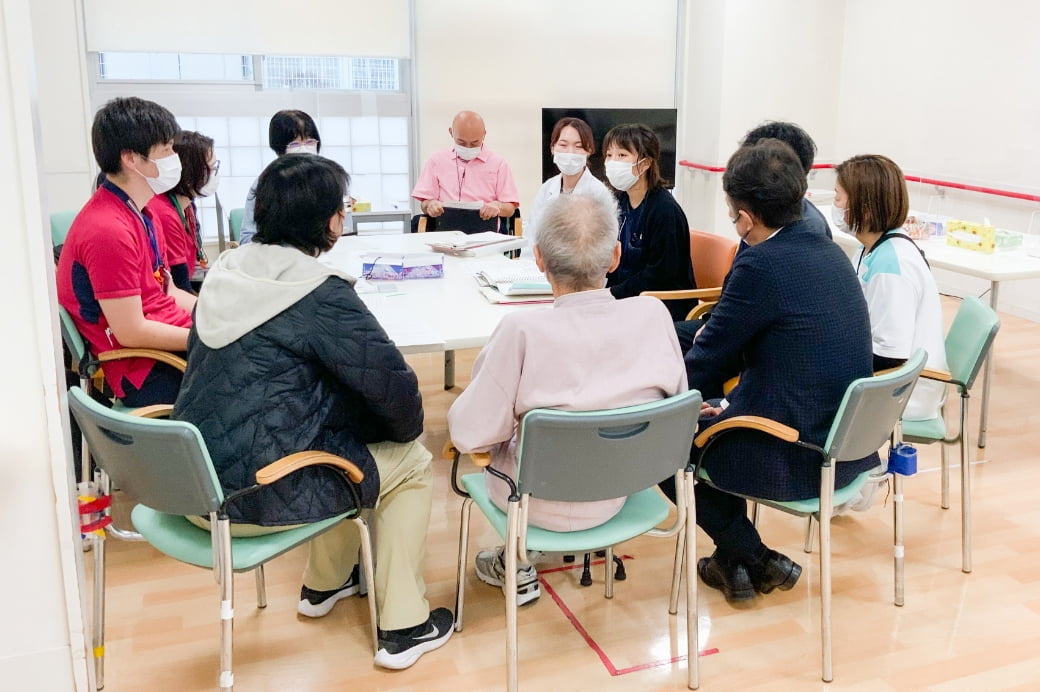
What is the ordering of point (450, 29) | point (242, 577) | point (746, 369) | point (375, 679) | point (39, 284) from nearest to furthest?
point (39, 284) → point (375, 679) → point (746, 369) → point (242, 577) → point (450, 29)

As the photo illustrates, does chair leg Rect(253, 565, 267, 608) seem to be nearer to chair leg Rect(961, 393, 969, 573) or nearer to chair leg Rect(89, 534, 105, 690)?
chair leg Rect(89, 534, 105, 690)

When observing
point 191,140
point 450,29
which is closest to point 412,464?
point 191,140

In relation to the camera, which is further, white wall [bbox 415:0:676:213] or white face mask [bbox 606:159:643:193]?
white wall [bbox 415:0:676:213]

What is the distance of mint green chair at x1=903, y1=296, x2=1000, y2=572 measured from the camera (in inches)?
106

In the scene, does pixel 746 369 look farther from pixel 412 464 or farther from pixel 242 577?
pixel 242 577

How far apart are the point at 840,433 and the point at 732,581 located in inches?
26.7

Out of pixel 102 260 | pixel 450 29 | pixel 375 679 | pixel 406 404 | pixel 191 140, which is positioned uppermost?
pixel 450 29

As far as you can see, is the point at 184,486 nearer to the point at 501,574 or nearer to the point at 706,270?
the point at 501,574

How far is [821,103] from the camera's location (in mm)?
6949

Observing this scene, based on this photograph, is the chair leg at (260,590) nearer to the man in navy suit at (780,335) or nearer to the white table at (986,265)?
the man in navy suit at (780,335)

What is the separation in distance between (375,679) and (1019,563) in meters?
2.03

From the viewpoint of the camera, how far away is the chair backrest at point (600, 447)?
6.18ft

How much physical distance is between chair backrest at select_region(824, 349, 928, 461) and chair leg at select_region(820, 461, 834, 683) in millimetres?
65

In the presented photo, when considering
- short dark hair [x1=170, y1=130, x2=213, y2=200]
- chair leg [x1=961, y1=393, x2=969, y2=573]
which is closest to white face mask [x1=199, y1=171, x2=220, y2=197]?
short dark hair [x1=170, y1=130, x2=213, y2=200]
